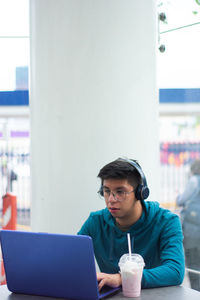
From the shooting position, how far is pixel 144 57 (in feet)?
7.25

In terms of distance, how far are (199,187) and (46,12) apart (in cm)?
181

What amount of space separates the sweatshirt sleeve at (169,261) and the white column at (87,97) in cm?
50

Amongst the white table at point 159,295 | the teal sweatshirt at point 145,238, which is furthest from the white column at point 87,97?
the white table at point 159,295

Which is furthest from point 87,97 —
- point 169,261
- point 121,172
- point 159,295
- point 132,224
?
point 159,295

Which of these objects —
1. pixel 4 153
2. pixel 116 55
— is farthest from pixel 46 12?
pixel 4 153

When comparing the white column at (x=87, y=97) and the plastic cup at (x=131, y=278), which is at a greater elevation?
the white column at (x=87, y=97)

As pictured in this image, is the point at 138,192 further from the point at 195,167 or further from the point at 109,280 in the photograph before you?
the point at 195,167

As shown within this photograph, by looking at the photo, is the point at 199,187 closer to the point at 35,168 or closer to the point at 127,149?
the point at 127,149

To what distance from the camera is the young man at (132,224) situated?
176 centimetres

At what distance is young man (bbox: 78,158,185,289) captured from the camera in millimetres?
1758

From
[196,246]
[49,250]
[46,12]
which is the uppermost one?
[46,12]

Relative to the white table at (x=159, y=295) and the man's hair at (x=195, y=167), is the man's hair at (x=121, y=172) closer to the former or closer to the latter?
the white table at (x=159, y=295)

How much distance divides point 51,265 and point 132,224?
0.54 metres

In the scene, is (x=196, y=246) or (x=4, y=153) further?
(x=4, y=153)
